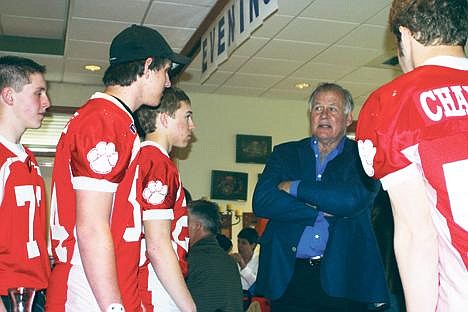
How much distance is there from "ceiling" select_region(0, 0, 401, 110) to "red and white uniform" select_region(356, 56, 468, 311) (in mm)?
4150

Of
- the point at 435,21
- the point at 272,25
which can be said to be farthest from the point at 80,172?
the point at 272,25

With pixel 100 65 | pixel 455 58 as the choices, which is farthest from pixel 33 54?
pixel 455 58

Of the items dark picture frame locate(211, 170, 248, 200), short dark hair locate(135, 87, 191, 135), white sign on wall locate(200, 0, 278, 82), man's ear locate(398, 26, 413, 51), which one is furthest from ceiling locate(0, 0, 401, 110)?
man's ear locate(398, 26, 413, 51)

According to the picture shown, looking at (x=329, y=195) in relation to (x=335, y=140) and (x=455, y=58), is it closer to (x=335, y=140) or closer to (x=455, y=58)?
(x=335, y=140)

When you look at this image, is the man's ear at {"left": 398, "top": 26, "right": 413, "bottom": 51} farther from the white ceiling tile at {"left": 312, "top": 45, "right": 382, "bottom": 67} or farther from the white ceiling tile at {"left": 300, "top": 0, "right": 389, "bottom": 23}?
the white ceiling tile at {"left": 312, "top": 45, "right": 382, "bottom": 67}

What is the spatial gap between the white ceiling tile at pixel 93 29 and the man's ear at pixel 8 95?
3571 mm

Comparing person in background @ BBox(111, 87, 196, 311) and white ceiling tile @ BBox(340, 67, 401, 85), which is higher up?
white ceiling tile @ BBox(340, 67, 401, 85)

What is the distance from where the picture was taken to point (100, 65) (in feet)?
25.1

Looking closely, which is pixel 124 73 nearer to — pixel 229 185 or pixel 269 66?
pixel 269 66

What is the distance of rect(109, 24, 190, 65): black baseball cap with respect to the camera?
2.16 meters

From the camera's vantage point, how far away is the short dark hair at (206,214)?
4.14 meters

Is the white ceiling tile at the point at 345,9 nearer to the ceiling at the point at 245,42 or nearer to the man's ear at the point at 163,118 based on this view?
the ceiling at the point at 245,42

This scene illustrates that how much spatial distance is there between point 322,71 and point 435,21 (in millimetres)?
6200

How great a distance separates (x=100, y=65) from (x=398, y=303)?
532 centimetres
